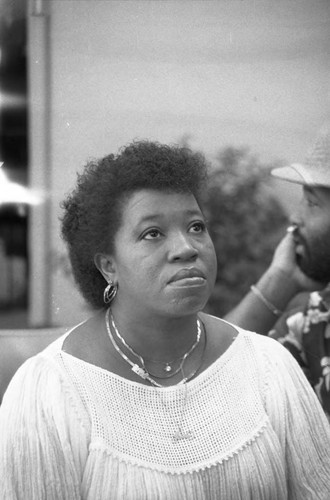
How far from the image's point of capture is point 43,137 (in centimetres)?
312

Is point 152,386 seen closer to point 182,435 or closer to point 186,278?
point 182,435

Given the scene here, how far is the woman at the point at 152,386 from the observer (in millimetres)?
1963

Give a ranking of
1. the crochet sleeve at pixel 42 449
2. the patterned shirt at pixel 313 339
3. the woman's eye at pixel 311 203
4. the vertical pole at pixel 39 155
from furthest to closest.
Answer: the vertical pole at pixel 39 155, the woman's eye at pixel 311 203, the patterned shirt at pixel 313 339, the crochet sleeve at pixel 42 449

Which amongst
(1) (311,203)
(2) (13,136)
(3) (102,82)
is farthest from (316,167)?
(2) (13,136)

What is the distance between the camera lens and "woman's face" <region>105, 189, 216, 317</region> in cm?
199

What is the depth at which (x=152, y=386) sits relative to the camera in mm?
2102

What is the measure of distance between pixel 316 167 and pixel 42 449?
59.7 inches

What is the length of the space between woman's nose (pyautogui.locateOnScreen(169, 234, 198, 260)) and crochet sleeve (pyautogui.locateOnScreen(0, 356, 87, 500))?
427 millimetres

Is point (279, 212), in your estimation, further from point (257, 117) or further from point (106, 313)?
point (106, 313)

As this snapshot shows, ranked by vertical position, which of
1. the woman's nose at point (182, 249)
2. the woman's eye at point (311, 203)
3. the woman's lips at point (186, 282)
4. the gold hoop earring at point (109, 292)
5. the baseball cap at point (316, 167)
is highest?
the baseball cap at point (316, 167)

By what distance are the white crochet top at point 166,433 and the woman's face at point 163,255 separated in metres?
0.23

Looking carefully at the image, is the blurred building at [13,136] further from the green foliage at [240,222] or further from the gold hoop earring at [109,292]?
the gold hoop earring at [109,292]

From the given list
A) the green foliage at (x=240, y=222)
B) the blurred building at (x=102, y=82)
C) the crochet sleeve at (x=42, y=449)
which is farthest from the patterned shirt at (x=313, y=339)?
the crochet sleeve at (x=42, y=449)

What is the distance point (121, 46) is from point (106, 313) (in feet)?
4.30
